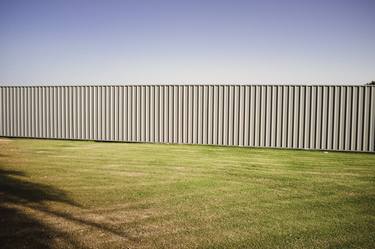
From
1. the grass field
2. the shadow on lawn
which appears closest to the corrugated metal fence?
the grass field

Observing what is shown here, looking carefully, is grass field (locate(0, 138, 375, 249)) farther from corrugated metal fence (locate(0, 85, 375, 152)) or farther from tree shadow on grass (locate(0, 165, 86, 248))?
corrugated metal fence (locate(0, 85, 375, 152))

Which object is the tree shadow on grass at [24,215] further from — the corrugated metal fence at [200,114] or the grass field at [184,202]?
the corrugated metal fence at [200,114]

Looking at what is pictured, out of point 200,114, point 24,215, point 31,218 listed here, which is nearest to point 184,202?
point 31,218

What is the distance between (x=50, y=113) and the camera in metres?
18.0

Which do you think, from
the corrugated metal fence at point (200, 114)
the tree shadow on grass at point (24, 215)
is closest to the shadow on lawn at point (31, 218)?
the tree shadow on grass at point (24, 215)

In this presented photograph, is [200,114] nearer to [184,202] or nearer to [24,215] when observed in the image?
[184,202]

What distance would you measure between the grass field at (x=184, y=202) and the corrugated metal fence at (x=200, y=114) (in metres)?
2.89

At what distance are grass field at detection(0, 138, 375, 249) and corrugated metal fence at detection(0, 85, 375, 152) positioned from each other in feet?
9.50

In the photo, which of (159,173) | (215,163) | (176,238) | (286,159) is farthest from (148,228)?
(286,159)

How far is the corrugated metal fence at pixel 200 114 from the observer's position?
1437 centimetres

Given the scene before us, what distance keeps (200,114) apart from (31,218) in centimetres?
1091

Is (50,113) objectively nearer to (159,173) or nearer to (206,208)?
(159,173)

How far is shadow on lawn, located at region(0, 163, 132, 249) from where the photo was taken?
4.72 metres

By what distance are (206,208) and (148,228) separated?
1.45 m
